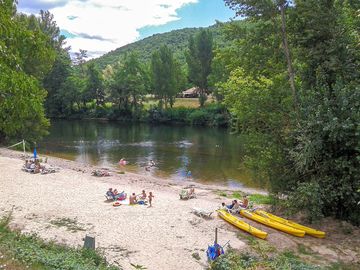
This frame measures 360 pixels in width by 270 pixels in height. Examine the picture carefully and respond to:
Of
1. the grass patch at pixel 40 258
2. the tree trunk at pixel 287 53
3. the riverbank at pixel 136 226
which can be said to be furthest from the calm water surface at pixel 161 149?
the grass patch at pixel 40 258

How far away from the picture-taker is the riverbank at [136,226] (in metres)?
15.0

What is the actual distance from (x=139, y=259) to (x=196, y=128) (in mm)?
55617

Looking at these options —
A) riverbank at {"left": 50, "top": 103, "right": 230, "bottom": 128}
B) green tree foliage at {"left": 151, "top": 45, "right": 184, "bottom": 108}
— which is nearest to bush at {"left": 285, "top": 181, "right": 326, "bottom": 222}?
riverbank at {"left": 50, "top": 103, "right": 230, "bottom": 128}

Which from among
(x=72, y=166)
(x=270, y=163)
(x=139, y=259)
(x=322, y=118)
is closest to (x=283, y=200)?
(x=270, y=163)

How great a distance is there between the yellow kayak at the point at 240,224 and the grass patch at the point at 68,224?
698 cm

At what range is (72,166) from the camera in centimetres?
3512

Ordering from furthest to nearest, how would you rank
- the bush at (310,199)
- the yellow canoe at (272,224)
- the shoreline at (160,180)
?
the shoreline at (160,180)
the yellow canoe at (272,224)
the bush at (310,199)

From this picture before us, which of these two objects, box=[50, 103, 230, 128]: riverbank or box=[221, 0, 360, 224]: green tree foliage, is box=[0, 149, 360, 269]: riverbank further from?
box=[50, 103, 230, 128]: riverbank

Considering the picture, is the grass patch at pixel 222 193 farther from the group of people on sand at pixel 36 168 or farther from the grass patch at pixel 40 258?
the grass patch at pixel 40 258

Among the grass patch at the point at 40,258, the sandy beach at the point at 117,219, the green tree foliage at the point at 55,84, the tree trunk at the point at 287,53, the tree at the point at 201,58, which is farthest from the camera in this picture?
the green tree foliage at the point at 55,84

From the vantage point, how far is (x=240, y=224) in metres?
18.0

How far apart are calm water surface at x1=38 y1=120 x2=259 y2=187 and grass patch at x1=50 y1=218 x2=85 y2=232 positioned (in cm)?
1118

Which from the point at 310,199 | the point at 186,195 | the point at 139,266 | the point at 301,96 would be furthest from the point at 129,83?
the point at 139,266

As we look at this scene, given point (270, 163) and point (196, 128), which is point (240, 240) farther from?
point (196, 128)
